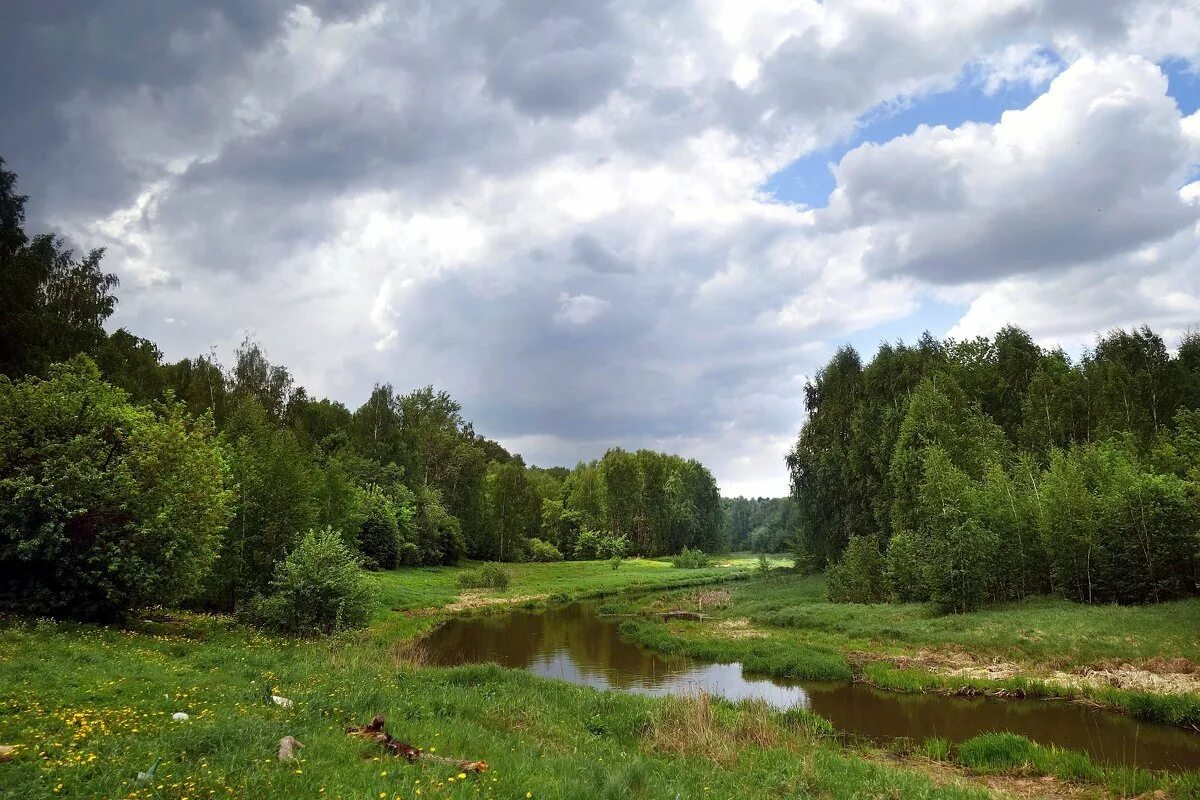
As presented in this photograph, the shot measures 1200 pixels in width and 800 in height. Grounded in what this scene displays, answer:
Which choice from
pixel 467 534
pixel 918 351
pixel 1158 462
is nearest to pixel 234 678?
pixel 1158 462

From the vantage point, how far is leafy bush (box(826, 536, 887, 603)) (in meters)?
44.2

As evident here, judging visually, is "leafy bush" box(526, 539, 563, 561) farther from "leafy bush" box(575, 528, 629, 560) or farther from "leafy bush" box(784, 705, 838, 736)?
"leafy bush" box(784, 705, 838, 736)

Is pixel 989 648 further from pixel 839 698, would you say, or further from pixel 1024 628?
pixel 839 698

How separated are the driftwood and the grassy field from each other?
0.27 meters

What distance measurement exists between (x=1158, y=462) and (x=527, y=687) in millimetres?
40186

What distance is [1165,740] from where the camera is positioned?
58.1ft

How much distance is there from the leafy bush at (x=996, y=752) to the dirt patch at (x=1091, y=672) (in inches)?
310

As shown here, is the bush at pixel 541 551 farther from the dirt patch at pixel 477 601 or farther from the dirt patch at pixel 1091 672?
the dirt patch at pixel 1091 672

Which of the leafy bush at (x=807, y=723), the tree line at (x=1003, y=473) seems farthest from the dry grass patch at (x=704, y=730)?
the tree line at (x=1003, y=473)

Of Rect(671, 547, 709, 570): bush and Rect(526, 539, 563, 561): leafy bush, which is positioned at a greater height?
Rect(526, 539, 563, 561): leafy bush

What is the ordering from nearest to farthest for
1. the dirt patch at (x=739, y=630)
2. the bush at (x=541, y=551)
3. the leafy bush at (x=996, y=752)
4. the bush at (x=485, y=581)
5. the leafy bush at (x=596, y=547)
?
1. the leafy bush at (x=996, y=752)
2. the dirt patch at (x=739, y=630)
3. the bush at (x=485, y=581)
4. the bush at (x=541, y=551)
5. the leafy bush at (x=596, y=547)

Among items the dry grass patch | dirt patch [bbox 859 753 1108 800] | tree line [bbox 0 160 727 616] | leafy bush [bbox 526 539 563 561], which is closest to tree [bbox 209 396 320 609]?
tree line [bbox 0 160 727 616]

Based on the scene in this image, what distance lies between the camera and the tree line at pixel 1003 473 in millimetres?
33812

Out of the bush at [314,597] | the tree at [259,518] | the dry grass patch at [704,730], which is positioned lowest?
the dry grass patch at [704,730]
